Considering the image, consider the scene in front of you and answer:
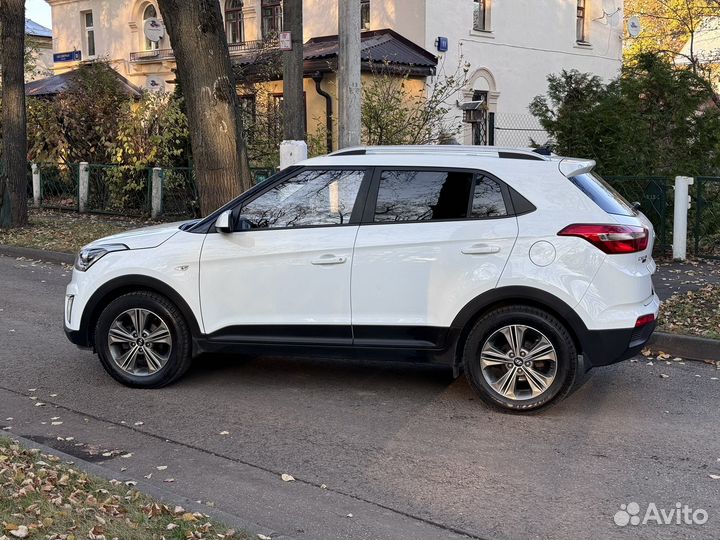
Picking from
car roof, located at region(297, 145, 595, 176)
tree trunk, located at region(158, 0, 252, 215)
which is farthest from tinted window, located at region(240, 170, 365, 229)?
tree trunk, located at region(158, 0, 252, 215)

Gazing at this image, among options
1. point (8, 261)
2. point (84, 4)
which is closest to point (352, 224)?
point (8, 261)

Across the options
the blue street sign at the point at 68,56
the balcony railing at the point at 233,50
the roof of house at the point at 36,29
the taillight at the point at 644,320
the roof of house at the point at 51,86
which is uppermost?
the roof of house at the point at 36,29

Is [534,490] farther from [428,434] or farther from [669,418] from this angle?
[669,418]

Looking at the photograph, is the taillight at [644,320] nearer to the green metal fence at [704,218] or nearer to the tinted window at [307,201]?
the tinted window at [307,201]

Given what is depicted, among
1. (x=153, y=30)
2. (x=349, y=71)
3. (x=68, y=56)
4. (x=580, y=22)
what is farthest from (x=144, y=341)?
(x=68, y=56)

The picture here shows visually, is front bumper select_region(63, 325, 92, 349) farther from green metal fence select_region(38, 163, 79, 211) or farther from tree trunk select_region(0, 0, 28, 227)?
green metal fence select_region(38, 163, 79, 211)

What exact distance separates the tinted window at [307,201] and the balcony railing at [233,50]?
622 inches

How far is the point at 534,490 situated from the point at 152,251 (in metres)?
3.34

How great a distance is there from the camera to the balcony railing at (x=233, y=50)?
2209 centimetres

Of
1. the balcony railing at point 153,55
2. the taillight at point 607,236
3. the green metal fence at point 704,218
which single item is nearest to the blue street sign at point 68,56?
the balcony railing at point 153,55

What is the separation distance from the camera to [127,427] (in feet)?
18.6

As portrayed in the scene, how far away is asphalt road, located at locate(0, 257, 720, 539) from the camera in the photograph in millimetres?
4297

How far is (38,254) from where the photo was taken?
14.3 m

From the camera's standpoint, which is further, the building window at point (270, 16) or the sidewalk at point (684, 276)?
the building window at point (270, 16)
